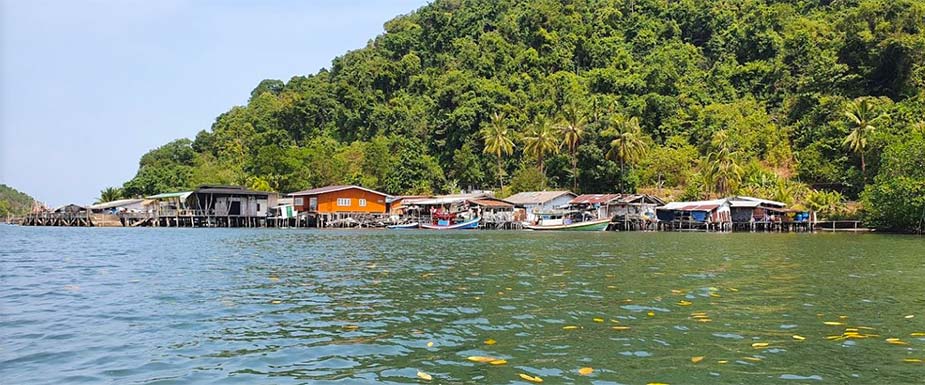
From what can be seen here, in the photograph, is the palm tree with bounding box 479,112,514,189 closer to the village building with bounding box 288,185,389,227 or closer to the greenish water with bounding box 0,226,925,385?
the village building with bounding box 288,185,389,227

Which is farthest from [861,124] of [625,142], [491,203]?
[491,203]

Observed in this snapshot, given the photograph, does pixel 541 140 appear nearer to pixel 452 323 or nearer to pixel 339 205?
pixel 339 205

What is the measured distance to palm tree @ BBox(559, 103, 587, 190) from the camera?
2817 inches

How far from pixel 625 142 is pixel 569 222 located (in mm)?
10585

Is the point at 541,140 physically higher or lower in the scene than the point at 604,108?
lower

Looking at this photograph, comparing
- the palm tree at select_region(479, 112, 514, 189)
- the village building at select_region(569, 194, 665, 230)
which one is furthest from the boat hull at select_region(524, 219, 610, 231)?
the palm tree at select_region(479, 112, 514, 189)

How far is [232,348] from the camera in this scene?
8969 millimetres

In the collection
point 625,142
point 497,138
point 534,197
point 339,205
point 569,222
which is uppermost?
point 497,138

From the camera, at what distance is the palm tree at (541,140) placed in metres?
73.4

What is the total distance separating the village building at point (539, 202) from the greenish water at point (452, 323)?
45.8 m

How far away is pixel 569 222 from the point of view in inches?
2576

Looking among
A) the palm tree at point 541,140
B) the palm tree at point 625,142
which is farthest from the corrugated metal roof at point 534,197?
the palm tree at point 625,142

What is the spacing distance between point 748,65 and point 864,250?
201 ft

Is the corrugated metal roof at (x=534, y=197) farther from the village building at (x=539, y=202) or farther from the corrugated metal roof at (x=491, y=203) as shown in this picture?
the corrugated metal roof at (x=491, y=203)
